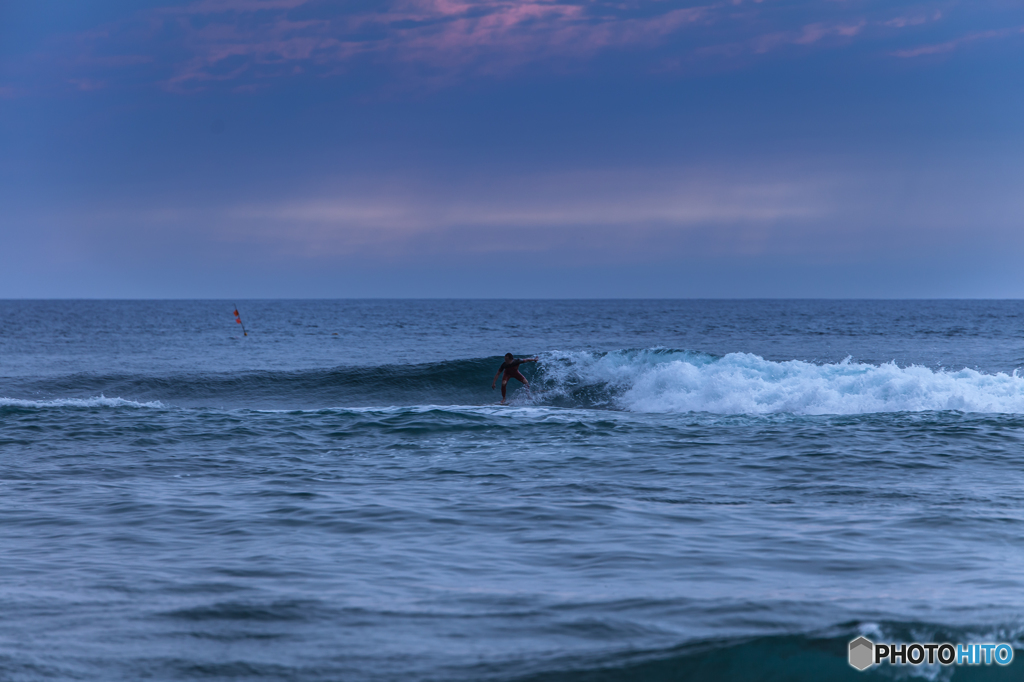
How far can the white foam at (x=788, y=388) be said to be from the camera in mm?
19109

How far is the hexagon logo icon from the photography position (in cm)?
538

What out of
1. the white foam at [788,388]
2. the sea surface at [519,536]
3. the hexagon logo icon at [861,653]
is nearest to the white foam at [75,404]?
the sea surface at [519,536]

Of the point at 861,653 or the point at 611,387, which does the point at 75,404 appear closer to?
the point at 611,387

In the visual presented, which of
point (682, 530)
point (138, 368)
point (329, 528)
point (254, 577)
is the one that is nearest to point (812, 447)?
point (682, 530)

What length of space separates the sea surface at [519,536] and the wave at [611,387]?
0.59 ft

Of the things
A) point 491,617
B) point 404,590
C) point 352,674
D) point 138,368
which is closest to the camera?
point 352,674

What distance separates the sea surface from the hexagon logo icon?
0.07m

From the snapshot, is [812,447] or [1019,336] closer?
[812,447]

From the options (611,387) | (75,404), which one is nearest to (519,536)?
(75,404)

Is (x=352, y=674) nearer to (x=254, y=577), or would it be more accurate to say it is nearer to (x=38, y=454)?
(x=254, y=577)

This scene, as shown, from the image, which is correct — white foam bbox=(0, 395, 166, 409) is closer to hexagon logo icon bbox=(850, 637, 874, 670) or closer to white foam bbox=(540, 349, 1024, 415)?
white foam bbox=(540, 349, 1024, 415)

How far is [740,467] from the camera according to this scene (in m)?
12.2

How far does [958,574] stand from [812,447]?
7.00 meters

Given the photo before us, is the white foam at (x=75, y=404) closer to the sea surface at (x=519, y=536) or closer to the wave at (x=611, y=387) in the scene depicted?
the wave at (x=611, y=387)
